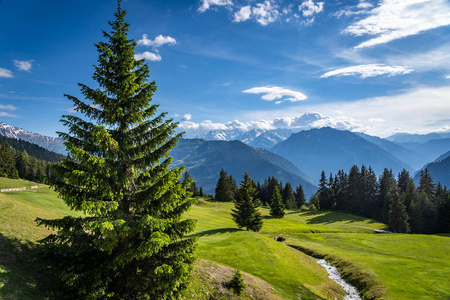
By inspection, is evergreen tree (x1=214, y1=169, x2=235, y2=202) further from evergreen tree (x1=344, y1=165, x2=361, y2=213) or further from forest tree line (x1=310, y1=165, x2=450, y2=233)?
evergreen tree (x1=344, y1=165, x2=361, y2=213)

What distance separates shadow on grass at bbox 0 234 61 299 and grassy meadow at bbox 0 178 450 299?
0.12ft

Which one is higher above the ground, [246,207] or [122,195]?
[122,195]

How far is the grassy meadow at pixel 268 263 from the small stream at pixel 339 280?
3.53 feet

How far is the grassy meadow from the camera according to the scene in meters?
12.0

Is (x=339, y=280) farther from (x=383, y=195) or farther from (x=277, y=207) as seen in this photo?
(x=383, y=195)

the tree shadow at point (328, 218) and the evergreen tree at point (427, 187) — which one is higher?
the evergreen tree at point (427, 187)

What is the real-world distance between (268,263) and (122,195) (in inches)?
893

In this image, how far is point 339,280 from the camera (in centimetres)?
3130

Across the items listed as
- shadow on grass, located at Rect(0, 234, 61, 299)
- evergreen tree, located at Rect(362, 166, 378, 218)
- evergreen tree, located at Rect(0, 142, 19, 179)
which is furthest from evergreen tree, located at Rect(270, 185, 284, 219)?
evergreen tree, located at Rect(0, 142, 19, 179)

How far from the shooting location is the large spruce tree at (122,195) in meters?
11.1

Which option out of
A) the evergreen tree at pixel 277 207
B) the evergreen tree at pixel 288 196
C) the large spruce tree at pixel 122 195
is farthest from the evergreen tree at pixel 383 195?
the large spruce tree at pixel 122 195

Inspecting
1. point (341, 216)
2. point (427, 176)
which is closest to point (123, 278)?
point (341, 216)

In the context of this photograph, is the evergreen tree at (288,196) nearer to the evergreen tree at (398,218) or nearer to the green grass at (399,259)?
the evergreen tree at (398,218)

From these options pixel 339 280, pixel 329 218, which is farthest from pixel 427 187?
pixel 339 280
